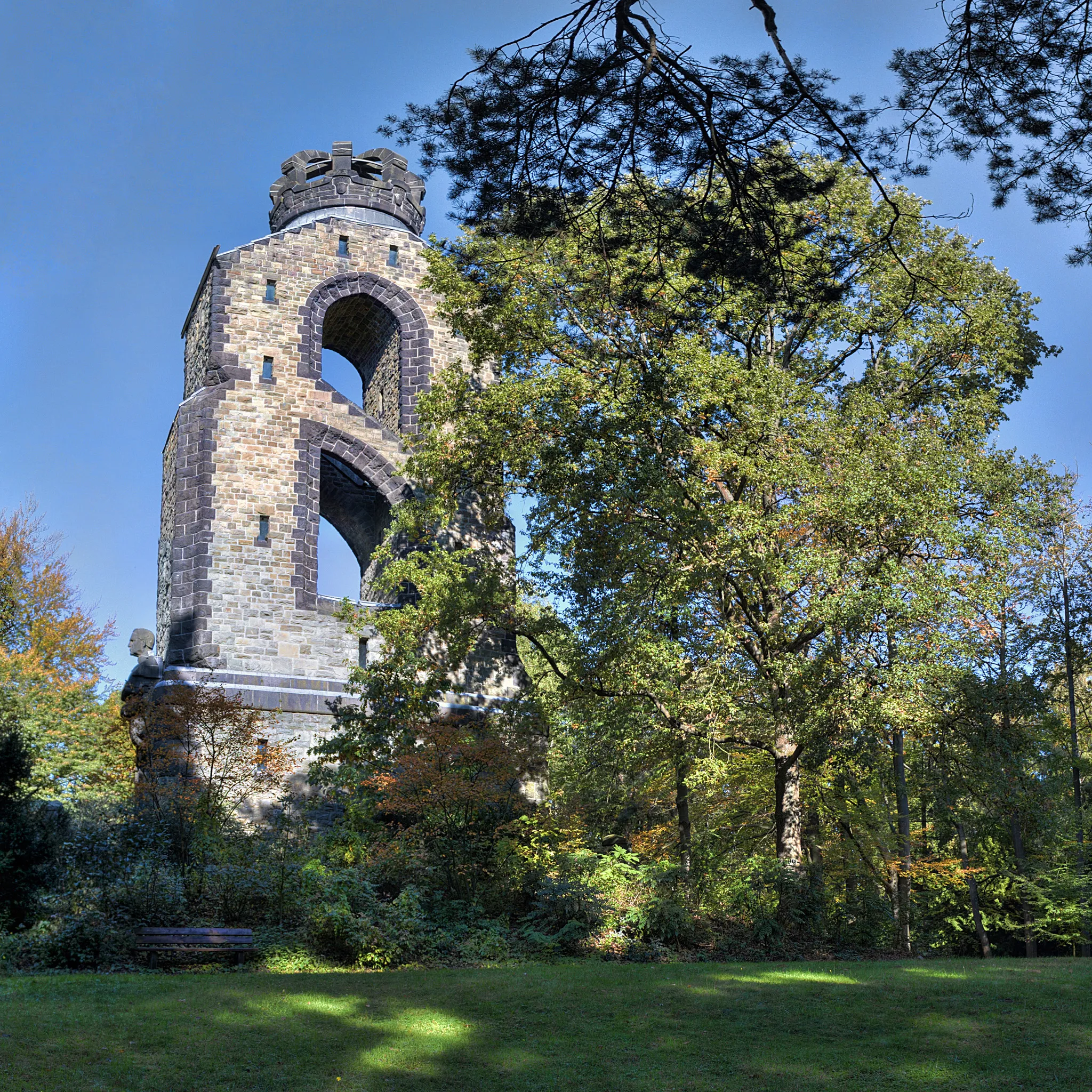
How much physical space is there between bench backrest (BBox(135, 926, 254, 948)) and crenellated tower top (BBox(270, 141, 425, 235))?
1562cm

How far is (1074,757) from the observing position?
719 inches

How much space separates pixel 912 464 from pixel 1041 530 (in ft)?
14.6

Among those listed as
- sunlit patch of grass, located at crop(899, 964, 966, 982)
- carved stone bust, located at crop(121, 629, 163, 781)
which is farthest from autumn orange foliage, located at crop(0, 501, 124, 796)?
sunlit patch of grass, located at crop(899, 964, 966, 982)

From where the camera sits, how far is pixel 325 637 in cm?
1908

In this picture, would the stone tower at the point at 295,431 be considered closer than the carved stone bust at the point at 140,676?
No

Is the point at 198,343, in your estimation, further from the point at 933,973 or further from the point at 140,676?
the point at 933,973

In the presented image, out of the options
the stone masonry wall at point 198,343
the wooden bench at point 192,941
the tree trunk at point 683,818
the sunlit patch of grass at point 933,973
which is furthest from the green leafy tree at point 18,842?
the stone masonry wall at point 198,343

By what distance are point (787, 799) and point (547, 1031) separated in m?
7.52

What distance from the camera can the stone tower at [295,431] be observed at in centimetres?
1850

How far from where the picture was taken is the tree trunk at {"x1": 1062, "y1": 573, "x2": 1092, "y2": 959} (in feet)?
58.7

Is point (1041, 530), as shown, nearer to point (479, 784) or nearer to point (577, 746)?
point (577, 746)

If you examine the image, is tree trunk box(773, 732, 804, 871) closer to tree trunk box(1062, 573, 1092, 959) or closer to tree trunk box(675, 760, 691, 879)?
tree trunk box(675, 760, 691, 879)

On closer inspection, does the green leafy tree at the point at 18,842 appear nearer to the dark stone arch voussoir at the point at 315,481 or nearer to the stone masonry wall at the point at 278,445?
the stone masonry wall at the point at 278,445

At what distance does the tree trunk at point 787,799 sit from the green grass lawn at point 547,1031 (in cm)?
418
